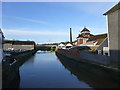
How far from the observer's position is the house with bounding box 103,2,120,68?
16342 millimetres

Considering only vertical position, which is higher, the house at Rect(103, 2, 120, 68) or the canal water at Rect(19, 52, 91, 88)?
the house at Rect(103, 2, 120, 68)

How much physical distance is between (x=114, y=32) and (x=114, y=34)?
0.26 m

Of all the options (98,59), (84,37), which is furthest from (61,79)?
(84,37)

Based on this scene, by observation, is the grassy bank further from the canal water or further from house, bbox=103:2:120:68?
house, bbox=103:2:120:68

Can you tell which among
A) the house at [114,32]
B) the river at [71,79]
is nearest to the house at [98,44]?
the house at [114,32]

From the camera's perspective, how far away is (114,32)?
56.3ft

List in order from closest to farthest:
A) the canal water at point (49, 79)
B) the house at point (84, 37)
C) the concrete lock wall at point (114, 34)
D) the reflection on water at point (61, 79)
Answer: the reflection on water at point (61, 79), the canal water at point (49, 79), the concrete lock wall at point (114, 34), the house at point (84, 37)

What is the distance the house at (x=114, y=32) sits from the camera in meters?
16.3

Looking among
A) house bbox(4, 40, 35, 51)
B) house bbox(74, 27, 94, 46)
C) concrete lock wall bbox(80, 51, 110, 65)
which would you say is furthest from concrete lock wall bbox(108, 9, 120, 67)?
house bbox(4, 40, 35, 51)

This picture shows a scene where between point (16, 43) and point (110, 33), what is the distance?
5714 cm

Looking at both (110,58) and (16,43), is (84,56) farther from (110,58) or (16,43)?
(16,43)

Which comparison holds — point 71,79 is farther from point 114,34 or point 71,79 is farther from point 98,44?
point 98,44

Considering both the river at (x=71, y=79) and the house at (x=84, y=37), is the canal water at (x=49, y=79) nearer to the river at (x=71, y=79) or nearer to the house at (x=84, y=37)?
the river at (x=71, y=79)

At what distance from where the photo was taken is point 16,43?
222 ft
